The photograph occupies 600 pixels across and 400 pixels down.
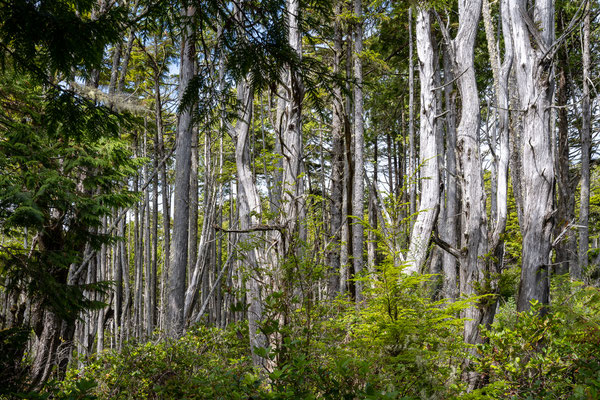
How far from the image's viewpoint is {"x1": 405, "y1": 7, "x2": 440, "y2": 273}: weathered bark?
13.9 ft

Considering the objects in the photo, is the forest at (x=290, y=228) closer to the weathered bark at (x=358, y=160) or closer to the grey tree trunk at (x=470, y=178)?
the grey tree trunk at (x=470, y=178)

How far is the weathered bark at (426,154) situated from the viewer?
13.9 ft

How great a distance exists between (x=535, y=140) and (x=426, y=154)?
4.72 feet

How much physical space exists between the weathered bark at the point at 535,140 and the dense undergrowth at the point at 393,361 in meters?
0.46

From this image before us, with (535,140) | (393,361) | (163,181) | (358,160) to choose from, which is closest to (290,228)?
(393,361)

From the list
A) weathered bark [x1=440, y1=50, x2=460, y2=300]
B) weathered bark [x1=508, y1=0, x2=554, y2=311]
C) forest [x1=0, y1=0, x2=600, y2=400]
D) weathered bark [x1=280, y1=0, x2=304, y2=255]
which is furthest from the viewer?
weathered bark [x1=440, y1=50, x2=460, y2=300]

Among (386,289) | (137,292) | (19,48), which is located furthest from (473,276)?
(137,292)

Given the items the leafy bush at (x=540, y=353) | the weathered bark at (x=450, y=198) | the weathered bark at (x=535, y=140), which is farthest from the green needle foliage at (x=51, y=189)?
the weathered bark at (x=450, y=198)

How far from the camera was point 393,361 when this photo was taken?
241cm

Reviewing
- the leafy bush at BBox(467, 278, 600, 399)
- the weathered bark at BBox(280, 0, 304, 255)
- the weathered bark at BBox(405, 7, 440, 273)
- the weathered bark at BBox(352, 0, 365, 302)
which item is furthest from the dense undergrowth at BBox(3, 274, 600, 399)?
the weathered bark at BBox(352, 0, 365, 302)

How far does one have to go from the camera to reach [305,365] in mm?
2316

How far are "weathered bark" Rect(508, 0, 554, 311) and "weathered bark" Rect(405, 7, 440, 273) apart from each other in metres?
1.23

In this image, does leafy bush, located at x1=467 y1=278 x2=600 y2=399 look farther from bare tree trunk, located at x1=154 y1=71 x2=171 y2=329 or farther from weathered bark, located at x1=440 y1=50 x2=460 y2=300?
bare tree trunk, located at x1=154 y1=71 x2=171 y2=329

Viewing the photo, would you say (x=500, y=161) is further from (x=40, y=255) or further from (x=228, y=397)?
(x=40, y=255)
